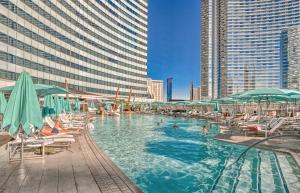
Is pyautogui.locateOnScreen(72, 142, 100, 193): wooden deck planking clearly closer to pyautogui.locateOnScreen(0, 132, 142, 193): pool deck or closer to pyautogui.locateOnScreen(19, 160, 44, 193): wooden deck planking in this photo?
pyautogui.locateOnScreen(0, 132, 142, 193): pool deck

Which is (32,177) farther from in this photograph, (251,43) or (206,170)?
(251,43)

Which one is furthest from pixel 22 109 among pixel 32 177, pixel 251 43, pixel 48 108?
pixel 251 43

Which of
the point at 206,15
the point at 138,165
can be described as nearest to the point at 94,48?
the point at 138,165

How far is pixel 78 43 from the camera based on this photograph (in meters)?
55.5

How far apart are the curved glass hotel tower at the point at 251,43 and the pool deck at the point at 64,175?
11484 cm

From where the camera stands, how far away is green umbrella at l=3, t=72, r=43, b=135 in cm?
591

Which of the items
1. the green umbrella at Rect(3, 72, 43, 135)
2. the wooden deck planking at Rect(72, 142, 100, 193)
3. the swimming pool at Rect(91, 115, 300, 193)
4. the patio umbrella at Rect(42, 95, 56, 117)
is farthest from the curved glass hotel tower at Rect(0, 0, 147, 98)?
the wooden deck planking at Rect(72, 142, 100, 193)

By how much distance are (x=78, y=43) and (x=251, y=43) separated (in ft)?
313

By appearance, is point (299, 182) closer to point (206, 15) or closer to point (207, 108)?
point (207, 108)

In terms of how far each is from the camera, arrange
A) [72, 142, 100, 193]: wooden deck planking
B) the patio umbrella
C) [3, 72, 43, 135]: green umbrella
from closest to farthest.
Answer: [72, 142, 100, 193]: wooden deck planking
[3, 72, 43, 135]: green umbrella
the patio umbrella

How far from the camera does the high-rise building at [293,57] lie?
108m

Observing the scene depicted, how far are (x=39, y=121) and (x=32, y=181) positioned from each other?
1.81 metres

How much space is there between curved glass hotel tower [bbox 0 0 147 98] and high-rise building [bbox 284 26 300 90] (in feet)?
244

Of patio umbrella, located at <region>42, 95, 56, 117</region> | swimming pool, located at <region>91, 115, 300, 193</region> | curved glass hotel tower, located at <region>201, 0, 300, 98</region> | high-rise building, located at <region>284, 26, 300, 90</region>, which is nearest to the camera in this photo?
swimming pool, located at <region>91, 115, 300, 193</region>
